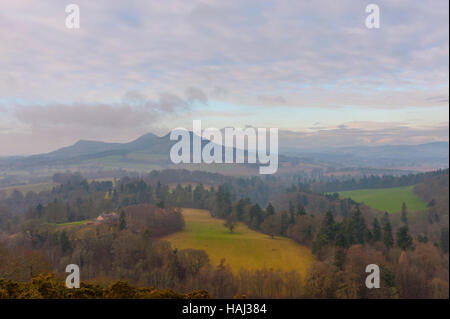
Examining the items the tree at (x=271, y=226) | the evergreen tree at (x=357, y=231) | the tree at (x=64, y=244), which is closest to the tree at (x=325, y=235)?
the evergreen tree at (x=357, y=231)

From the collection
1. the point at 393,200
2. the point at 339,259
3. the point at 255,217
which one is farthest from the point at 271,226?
the point at 393,200

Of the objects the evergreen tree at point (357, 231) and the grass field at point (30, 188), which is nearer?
the evergreen tree at point (357, 231)

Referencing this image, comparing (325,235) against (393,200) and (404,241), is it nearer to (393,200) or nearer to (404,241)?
(404,241)

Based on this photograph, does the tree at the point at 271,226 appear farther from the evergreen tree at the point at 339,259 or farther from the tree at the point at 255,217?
the evergreen tree at the point at 339,259

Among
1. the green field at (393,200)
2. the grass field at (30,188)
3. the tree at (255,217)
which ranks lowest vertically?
the green field at (393,200)

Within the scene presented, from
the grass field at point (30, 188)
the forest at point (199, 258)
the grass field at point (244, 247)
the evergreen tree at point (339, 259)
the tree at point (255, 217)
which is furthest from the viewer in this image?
the grass field at point (30, 188)

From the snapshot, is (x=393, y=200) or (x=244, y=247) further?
(x=393, y=200)

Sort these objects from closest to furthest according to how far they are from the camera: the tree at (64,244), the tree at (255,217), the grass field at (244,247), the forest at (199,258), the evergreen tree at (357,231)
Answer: the forest at (199,258) < the tree at (64,244) < the grass field at (244,247) < the evergreen tree at (357,231) < the tree at (255,217)
